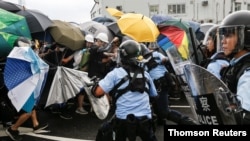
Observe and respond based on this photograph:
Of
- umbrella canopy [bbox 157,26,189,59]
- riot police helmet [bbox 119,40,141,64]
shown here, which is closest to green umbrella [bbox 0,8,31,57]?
riot police helmet [bbox 119,40,141,64]

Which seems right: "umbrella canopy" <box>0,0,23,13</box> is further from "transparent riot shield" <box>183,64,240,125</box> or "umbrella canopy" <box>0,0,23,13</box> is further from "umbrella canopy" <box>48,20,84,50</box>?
"transparent riot shield" <box>183,64,240,125</box>

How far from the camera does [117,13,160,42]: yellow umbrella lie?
256 inches

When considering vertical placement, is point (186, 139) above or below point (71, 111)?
above

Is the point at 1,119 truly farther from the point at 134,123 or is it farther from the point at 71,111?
the point at 134,123

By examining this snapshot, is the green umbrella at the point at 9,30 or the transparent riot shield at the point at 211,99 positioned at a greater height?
the green umbrella at the point at 9,30

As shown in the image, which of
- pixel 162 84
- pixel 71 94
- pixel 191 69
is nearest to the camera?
pixel 191 69

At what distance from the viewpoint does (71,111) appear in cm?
751

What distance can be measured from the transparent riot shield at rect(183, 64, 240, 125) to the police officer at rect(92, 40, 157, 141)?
1.36 metres

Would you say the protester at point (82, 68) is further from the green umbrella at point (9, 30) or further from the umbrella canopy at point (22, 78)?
the umbrella canopy at point (22, 78)

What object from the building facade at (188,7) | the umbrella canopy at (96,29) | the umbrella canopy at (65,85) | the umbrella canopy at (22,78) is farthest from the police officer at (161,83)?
the building facade at (188,7)

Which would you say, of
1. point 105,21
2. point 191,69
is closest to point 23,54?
point 191,69

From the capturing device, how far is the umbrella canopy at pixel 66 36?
736 cm

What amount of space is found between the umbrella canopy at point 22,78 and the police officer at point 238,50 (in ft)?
11.2

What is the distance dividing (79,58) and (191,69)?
196 inches
